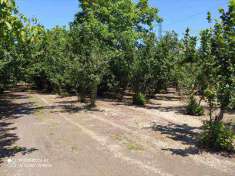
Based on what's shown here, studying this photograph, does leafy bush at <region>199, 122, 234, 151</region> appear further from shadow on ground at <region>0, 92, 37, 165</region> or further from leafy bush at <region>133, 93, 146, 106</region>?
leafy bush at <region>133, 93, 146, 106</region>

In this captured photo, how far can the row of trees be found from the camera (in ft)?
37.5

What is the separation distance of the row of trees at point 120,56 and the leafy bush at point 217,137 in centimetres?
78

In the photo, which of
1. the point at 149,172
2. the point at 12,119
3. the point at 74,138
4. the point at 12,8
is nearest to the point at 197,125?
the point at 74,138

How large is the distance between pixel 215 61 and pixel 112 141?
485 centimetres

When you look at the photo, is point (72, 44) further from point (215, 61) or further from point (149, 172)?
point (149, 172)

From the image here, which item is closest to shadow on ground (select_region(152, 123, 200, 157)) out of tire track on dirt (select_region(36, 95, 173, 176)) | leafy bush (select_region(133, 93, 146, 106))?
tire track on dirt (select_region(36, 95, 173, 176))

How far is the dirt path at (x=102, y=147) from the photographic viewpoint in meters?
8.98

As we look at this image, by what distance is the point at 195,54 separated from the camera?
12398 millimetres

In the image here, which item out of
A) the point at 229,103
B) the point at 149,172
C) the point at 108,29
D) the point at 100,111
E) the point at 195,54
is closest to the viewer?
the point at 149,172

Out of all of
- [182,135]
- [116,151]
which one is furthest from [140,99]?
[116,151]

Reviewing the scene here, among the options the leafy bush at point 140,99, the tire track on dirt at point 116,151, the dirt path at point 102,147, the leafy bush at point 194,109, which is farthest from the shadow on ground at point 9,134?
the leafy bush at point 194,109

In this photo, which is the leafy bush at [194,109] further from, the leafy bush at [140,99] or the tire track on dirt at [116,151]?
the tire track on dirt at [116,151]

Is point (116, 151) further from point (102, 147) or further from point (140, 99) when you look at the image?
point (140, 99)

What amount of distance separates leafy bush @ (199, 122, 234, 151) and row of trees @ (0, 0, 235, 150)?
30.7 inches
